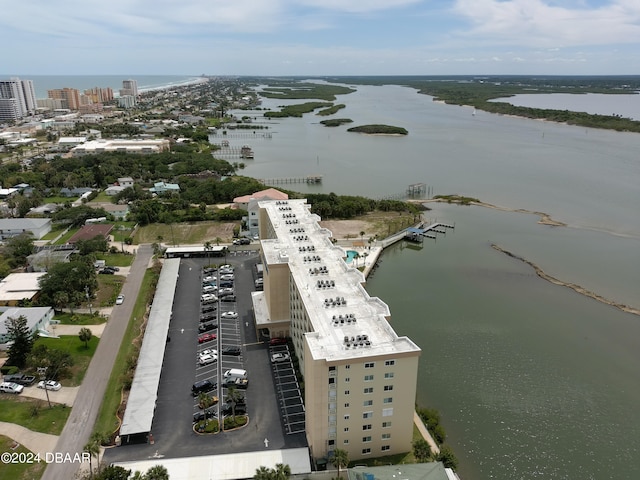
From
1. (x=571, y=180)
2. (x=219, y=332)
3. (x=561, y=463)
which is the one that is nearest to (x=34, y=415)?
(x=219, y=332)

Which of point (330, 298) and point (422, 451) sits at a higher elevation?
point (330, 298)

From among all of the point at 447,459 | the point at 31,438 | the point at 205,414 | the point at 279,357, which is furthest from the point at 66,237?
the point at 447,459

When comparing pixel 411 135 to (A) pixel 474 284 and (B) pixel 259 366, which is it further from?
(B) pixel 259 366

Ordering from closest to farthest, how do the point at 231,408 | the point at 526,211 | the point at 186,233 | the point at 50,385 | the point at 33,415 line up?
the point at 33,415 < the point at 231,408 < the point at 50,385 < the point at 186,233 < the point at 526,211

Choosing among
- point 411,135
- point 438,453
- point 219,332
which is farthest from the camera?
point 411,135

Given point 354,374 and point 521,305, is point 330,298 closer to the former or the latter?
point 354,374

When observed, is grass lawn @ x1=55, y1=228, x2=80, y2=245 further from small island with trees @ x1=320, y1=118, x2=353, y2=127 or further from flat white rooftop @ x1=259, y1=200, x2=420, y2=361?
small island with trees @ x1=320, y1=118, x2=353, y2=127
